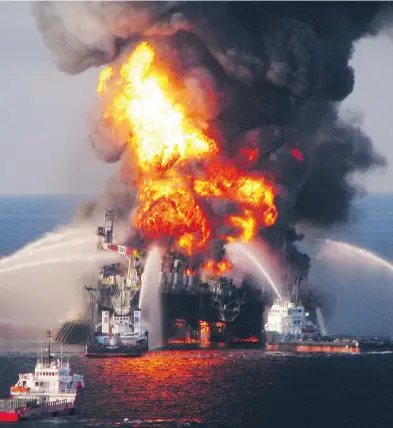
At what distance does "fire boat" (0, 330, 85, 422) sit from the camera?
169 metres

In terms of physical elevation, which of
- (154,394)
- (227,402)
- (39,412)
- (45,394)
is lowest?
(39,412)

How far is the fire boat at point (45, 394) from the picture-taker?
555 feet

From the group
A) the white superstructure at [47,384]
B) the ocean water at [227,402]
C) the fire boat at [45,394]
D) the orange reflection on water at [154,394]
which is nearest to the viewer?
the fire boat at [45,394]

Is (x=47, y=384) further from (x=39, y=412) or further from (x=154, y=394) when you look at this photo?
(x=154, y=394)

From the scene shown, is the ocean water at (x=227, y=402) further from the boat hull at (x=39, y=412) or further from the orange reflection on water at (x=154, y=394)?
the boat hull at (x=39, y=412)

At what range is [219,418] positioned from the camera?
17362 centimetres

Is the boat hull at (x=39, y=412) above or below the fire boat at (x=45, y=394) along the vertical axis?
below

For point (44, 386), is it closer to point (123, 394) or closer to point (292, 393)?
point (123, 394)

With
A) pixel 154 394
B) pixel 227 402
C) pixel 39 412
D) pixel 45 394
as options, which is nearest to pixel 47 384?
pixel 45 394

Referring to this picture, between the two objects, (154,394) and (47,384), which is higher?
(154,394)

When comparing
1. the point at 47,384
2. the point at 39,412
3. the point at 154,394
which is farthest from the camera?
the point at 154,394

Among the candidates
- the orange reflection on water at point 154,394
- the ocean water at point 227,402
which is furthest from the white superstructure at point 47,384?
the orange reflection on water at point 154,394

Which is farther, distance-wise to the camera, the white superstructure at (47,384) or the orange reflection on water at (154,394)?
the orange reflection on water at (154,394)

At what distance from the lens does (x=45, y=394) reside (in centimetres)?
17138
